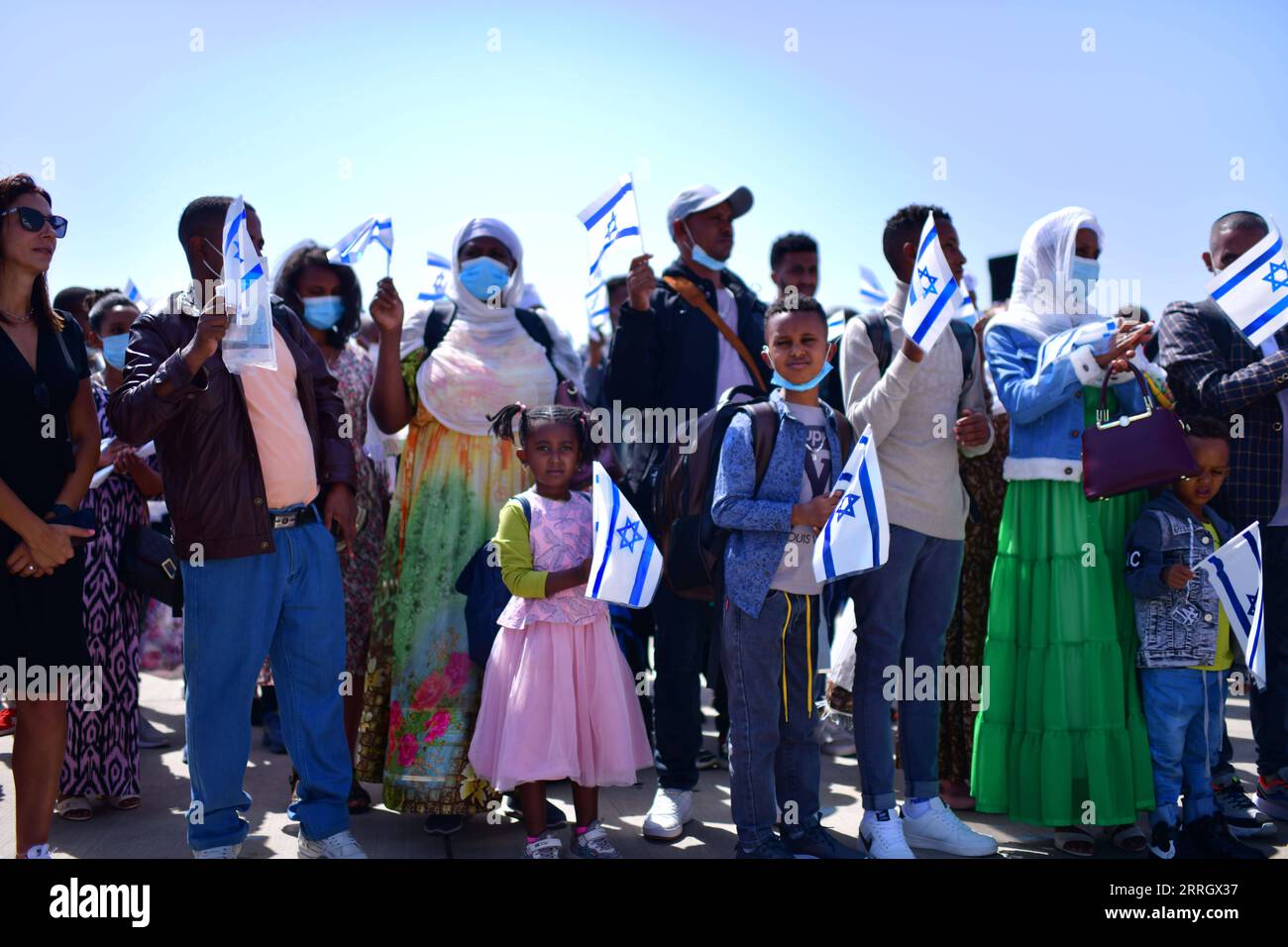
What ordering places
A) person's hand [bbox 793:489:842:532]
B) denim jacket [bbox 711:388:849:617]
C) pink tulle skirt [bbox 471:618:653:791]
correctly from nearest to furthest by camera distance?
person's hand [bbox 793:489:842:532]
denim jacket [bbox 711:388:849:617]
pink tulle skirt [bbox 471:618:653:791]

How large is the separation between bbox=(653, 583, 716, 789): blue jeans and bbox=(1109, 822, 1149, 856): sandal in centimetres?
164

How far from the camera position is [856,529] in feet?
12.0

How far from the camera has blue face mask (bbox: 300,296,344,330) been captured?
5105 mm

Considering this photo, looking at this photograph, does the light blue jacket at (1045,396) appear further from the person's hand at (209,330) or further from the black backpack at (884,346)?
the person's hand at (209,330)

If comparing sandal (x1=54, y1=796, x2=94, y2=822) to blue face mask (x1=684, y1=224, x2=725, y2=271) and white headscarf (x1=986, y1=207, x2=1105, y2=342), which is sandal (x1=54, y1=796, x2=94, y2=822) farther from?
white headscarf (x1=986, y1=207, x2=1105, y2=342)

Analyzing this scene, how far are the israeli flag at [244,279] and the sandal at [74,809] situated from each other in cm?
234

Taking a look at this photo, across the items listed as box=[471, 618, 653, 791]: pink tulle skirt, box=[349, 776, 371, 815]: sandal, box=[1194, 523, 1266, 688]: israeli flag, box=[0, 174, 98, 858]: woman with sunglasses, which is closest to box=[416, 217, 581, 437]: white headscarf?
box=[471, 618, 653, 791]: pink tulle skirt

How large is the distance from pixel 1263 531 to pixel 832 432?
7.16 feet

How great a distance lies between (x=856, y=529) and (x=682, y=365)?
4.88ft

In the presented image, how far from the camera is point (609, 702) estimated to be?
409 cm

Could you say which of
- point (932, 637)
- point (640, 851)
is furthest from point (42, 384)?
point (932, 637)

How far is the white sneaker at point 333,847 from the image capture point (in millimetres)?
3836

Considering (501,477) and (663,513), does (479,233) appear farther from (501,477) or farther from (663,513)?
(663,513)
